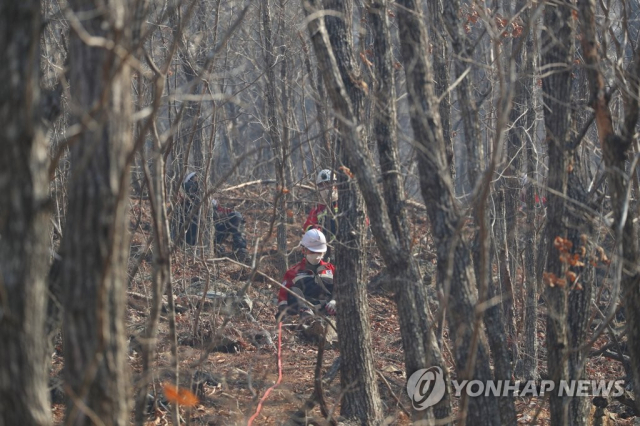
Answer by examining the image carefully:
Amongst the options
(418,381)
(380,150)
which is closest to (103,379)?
(418,381)

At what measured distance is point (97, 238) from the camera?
2.82 m

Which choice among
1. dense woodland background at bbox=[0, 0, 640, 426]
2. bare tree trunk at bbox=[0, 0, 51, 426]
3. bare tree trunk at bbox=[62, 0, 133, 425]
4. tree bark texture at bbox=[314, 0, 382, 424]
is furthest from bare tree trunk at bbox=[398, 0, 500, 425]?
bare tree trunk at bbox=[0, 0, 51, 426]

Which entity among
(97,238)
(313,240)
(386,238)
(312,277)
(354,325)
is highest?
(97,238)

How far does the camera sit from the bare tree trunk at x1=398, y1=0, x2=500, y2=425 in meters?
5.21

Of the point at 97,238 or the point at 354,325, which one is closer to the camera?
the point at 97,238

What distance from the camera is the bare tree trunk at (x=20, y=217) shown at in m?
2.67

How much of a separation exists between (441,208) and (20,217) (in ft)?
10.7

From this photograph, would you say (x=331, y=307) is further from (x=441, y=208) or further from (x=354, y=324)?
(x=441, y=208)

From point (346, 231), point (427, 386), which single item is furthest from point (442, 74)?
point (427, 386)

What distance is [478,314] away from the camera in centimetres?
400

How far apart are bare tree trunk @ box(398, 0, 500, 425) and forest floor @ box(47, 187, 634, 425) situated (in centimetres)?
92

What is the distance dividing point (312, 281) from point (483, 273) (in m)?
6.57

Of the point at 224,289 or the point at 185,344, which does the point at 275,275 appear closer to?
the point at 224,289

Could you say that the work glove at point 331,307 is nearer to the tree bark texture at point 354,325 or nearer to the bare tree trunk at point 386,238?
the tree bark texture at point 354,325
